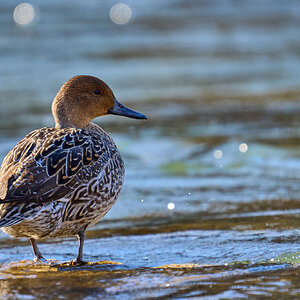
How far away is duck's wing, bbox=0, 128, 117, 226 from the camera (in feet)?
16.6

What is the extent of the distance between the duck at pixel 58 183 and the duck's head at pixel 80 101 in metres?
0.21

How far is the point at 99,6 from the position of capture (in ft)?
85.0

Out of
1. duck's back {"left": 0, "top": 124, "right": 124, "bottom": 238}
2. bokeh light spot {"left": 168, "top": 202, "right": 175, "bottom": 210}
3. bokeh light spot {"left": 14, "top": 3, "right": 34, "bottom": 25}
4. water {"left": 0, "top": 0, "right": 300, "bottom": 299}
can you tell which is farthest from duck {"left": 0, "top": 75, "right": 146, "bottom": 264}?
bokeh light spot {"left": 14, "top": 3, "right": 34, "bottom": 25}

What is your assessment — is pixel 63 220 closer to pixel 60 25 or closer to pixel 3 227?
pixel 3 227

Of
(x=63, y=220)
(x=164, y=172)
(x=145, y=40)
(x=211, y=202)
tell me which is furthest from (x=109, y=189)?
(x=145, y=40)

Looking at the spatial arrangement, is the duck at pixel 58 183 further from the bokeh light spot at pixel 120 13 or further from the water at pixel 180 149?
the bokeh light spot at pixel 120 13

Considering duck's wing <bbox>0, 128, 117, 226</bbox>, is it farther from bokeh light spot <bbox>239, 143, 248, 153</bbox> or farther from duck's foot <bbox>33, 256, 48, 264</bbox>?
bokeh light spot <bbox>239, 143, 248, 153</bbox>

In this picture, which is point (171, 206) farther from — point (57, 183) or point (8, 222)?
point (8, 222)

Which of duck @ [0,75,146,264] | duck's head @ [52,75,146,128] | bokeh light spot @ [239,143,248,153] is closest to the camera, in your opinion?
duck @ [0,75,146,264]

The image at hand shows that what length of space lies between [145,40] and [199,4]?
26.0 feet

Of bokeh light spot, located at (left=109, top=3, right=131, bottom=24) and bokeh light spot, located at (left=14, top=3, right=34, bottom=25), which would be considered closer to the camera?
bokeh light spot, located at (left=14, top=3, right=34, bottom=25)

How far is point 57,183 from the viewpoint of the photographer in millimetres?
5215

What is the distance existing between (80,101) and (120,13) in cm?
Result: 1815

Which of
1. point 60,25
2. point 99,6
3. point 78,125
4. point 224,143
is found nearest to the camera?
point 78,125
